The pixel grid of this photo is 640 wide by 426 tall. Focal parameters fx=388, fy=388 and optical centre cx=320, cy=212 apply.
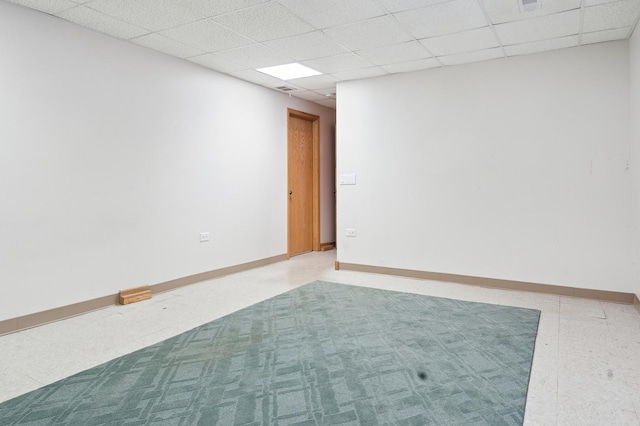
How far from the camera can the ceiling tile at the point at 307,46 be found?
3.87m

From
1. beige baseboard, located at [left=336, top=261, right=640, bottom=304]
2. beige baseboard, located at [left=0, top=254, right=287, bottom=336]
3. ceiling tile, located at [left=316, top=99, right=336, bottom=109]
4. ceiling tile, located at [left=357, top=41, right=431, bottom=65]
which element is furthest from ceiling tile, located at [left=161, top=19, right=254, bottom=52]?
beige baseboard, located at [left=336, top=261, right=640, bottom=304]

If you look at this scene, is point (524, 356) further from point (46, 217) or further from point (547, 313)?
point (46, 217)

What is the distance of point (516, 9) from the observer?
3262 mm

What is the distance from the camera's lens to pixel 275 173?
20.4ft

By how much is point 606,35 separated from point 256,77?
3973 millimetres

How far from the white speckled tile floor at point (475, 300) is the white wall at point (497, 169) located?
47 centimetres

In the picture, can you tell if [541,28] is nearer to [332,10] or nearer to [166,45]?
[332,10]

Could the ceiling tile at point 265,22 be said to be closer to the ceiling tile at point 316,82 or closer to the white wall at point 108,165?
the white wall at point 108,165

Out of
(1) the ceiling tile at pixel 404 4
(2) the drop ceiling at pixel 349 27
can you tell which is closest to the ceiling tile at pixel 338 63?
(2) the drop ceiling at pixel 349 27

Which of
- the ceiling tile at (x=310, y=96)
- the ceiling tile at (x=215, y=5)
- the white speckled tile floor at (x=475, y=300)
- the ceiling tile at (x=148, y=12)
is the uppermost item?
the ceiling tile at (x=310, y=96)

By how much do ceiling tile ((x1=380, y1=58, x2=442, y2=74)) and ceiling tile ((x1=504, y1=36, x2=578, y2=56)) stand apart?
2.63 feet

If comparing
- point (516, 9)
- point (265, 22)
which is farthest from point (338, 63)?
point (516, 9)

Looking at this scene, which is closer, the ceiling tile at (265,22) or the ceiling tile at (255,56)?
the ceiling tile at (265,22)

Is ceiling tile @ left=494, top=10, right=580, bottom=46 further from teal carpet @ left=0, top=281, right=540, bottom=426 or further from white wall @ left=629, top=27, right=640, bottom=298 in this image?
teal carpet @ left=0, top=281, right=540, bottom=426
